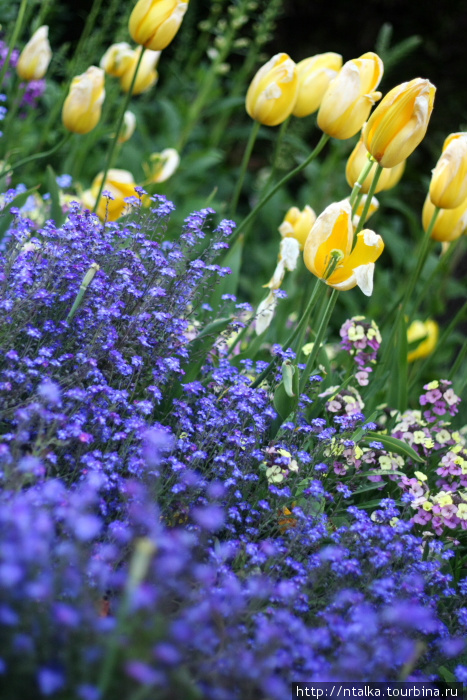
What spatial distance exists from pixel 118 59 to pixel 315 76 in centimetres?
94

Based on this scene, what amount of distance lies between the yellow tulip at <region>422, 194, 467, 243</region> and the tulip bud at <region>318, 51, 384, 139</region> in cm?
43

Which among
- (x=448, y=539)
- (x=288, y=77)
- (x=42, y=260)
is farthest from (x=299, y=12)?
(x=448, y=539)

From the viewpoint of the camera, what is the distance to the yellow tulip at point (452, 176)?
2.32 m

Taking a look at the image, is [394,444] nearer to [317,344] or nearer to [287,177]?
[317,344]

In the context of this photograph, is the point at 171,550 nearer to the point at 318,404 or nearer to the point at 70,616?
the point at 70,616

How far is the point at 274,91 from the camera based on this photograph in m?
2.51

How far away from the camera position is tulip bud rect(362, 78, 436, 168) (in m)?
2.07

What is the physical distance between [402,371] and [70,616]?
1830 millimetres

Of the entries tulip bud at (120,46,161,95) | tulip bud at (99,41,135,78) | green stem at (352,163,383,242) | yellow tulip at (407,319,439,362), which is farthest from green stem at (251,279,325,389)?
tulip bud at (99,41,135,78)

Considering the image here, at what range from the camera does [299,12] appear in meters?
6.07

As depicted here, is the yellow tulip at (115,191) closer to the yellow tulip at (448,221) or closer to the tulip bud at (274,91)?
the tulip bud at (274,91)

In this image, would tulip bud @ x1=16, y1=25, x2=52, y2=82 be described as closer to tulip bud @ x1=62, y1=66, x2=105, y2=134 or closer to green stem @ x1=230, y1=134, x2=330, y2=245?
tulip bud @ x1=62, y1=66, x2=105, y2=134

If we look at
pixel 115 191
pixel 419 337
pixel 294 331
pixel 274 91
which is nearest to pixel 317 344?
pixel 294 331

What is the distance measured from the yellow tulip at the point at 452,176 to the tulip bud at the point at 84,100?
4.31ft
